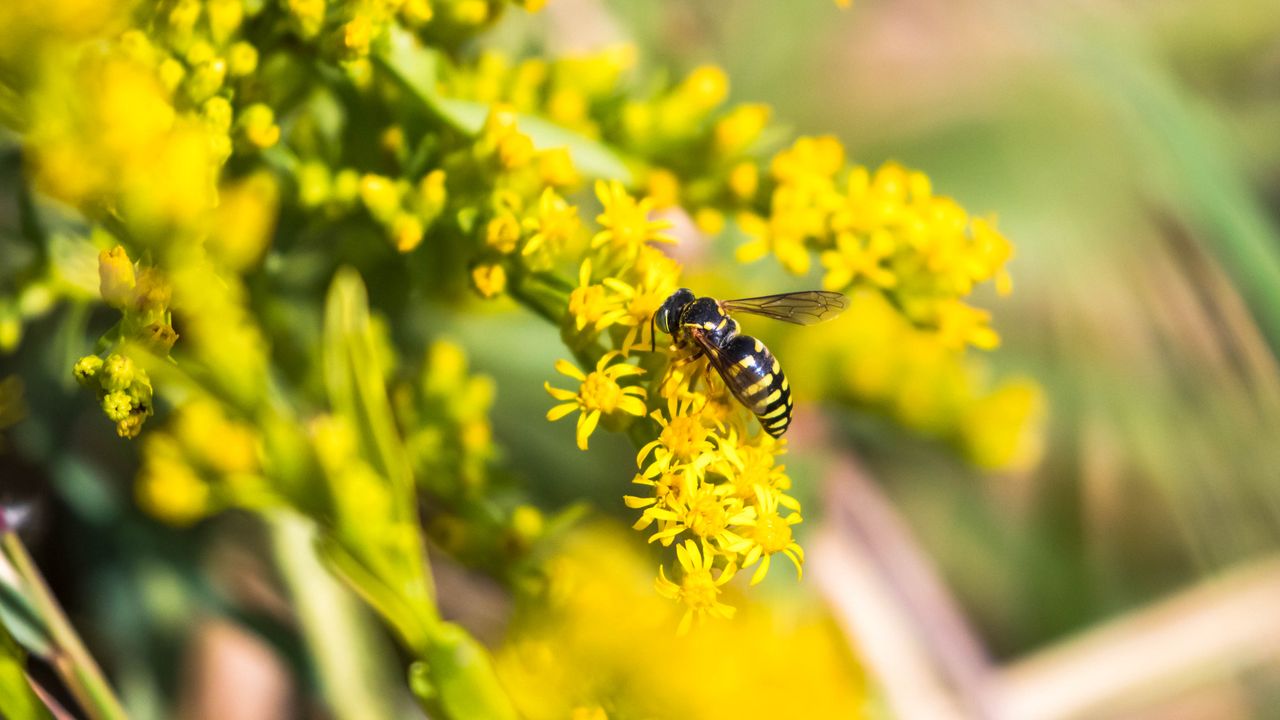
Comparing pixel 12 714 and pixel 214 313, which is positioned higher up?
pixel 214 313

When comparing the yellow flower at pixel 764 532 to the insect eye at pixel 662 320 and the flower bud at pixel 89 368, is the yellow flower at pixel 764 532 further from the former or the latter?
the flower bud at pixel 89 368

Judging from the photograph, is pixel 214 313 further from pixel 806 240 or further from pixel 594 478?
pixel 594 478

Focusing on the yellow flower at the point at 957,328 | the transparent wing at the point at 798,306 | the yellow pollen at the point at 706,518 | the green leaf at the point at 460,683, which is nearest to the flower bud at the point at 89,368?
the green leaf at the point at 460,683

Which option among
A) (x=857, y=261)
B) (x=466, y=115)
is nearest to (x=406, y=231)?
(x=466, y=115)

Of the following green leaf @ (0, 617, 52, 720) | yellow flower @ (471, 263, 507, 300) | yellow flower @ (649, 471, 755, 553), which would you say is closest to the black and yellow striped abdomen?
yellow flower @ (649, 471, 755, 553)

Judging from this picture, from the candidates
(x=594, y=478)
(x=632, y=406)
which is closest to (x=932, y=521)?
(x=594, y=478)
